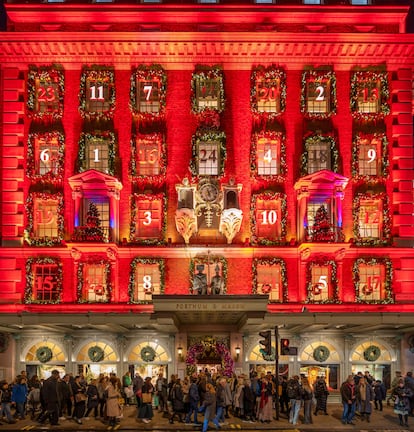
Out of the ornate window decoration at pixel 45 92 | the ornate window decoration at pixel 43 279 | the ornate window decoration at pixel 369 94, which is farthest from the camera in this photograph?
the ornate window decoration at pixel 369 94

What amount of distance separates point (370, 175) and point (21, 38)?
69.9 ft

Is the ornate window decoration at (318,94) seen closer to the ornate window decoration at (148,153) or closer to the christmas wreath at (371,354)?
the ornate window decoration at (148,153)

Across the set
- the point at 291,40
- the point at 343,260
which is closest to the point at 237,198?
the point at 343,260

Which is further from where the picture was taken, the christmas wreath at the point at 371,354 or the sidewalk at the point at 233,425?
the christmas wreath at the point at 371,354

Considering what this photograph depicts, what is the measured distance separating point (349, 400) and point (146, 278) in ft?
50.0

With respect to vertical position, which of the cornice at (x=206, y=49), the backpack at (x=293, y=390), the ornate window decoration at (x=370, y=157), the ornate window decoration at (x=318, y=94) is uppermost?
the cornice at (x=206, y=49)

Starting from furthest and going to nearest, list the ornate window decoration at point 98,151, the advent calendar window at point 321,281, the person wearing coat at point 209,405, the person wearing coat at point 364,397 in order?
the ornate window decoration at point 98,151, the advent calendar window at point 321,281, the person wearing coat at point 364,397, the person wearing coat at point 209,405

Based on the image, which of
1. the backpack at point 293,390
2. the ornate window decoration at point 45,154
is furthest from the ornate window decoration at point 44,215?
the backpack at point 293,390

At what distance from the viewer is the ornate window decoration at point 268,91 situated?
136ft

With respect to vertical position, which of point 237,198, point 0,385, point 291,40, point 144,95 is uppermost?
point 291,40

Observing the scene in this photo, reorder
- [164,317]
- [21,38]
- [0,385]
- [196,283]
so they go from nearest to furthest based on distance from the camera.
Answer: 1. [0,385]
2. [164,317]
3. [196,283]
4. [21,38]

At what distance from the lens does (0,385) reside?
28391mm

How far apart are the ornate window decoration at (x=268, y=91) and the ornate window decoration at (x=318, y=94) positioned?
124 cm

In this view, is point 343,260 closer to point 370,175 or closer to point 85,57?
point 370,175
